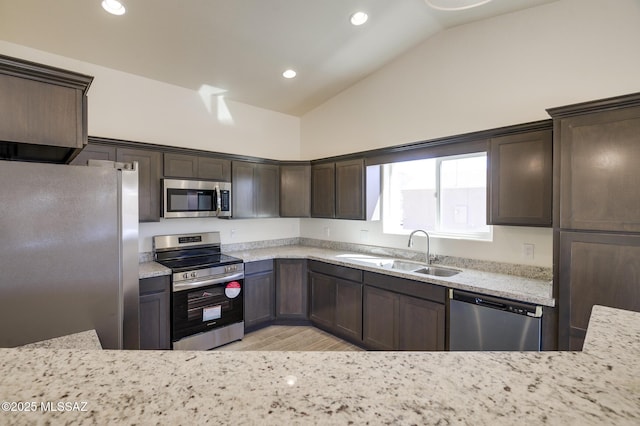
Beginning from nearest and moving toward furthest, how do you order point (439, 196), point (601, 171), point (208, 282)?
1. point (601, 171)
2. point (208, 282)
3. point (439, 196)

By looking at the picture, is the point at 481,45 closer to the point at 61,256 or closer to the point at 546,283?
the point at 546,283

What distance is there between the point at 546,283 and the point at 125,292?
10.6 feet

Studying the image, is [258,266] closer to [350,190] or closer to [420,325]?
[350,190]

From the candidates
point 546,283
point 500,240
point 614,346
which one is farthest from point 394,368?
point 500,240

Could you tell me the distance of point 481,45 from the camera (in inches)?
116

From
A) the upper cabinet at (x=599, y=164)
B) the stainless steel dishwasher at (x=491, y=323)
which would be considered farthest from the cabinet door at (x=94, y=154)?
the upper cabinet at (x=599, y=164)

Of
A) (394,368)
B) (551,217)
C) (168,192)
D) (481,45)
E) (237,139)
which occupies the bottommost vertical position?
(394,368)

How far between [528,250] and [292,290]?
2610mm

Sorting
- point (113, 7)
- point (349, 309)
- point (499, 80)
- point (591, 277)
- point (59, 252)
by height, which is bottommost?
point (349, 309)

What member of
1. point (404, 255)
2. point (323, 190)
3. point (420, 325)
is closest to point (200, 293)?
point (323, 190)

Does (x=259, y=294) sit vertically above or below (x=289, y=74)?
below

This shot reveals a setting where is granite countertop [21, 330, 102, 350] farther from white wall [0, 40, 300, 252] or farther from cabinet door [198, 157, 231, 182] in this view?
cabinet door [198, 157, 231, 182]

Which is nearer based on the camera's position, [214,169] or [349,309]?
[349,309]

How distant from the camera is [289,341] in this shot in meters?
3.47
